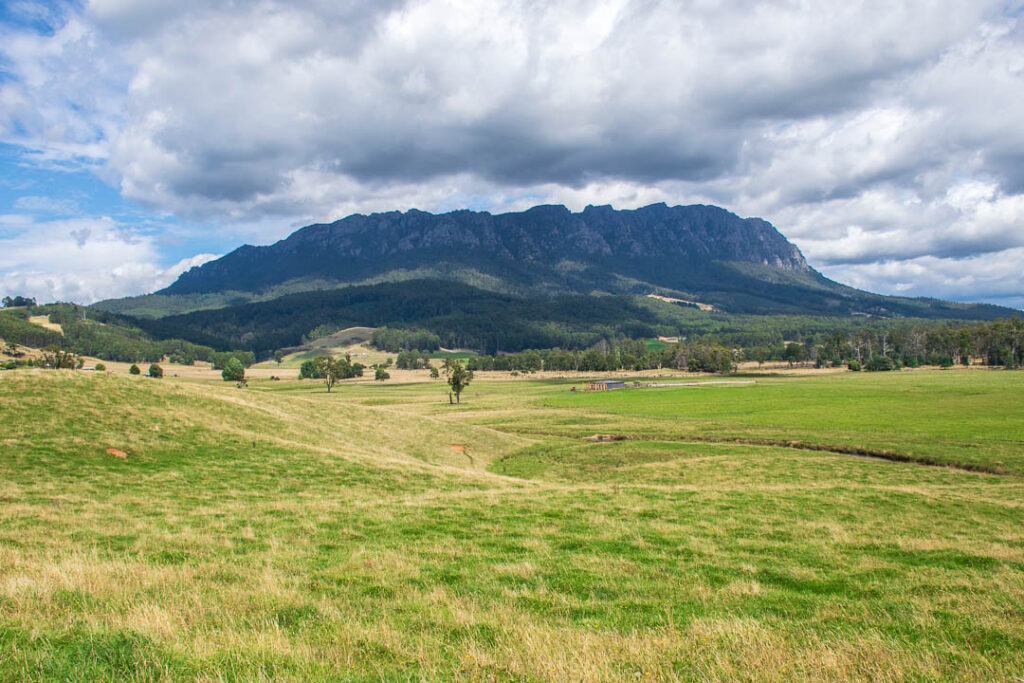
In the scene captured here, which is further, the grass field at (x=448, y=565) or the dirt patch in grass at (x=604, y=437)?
→ the dirt patch in grass at (x=604, y=437)

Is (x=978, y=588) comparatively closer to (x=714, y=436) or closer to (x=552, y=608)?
(x=552, y=608)

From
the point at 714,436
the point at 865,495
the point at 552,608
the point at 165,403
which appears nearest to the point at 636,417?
the point at 714,436

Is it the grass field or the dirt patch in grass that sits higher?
the grass field

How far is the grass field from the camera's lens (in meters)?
6.96

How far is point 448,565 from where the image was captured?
41.5 feet

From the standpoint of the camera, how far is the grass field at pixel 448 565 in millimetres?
6965

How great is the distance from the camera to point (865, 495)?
25906mm

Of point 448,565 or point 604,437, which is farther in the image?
point 604,437

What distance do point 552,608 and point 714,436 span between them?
56254 mm

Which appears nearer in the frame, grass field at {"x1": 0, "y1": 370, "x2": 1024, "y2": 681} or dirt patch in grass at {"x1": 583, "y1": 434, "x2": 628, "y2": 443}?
grass field at {"x1": 0, "y1": 370, "x2": 1024, "y2": 681}

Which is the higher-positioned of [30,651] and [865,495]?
[30,651]

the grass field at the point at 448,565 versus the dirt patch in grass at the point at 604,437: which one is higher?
Answer: the grass field at the point at 448,565

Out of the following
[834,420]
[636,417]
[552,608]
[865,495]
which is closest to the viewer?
[552,608]

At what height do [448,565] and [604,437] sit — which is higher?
[448,565]
